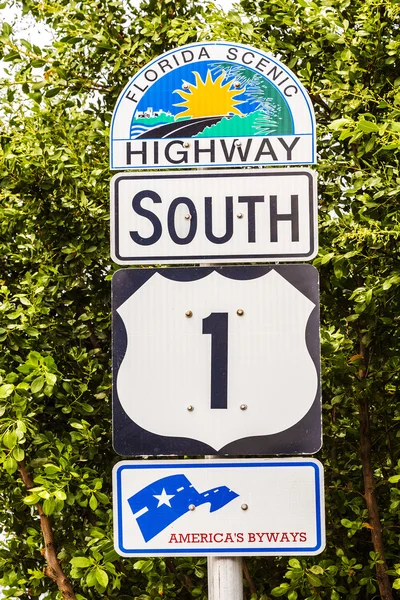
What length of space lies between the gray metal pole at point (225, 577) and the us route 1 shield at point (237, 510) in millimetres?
30

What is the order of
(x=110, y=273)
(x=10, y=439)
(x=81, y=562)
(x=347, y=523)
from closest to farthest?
(x=10, y=439)
(x=81, y=562)
(x=347, y=523)
(x=110, y=273)

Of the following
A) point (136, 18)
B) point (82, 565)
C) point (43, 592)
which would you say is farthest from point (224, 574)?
point (136, 18)

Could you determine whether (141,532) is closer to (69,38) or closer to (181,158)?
(181,158)

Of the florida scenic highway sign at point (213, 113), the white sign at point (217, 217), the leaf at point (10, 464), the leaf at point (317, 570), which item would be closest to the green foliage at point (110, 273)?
the leaf at point (317, 570)

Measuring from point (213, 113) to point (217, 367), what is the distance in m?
0.66

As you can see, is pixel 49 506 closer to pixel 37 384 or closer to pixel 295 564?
pixel 37 384

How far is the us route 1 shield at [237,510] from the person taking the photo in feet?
6.09

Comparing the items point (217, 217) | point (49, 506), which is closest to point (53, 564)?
point (49, 506)

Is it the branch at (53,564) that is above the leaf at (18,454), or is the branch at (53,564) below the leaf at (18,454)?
below

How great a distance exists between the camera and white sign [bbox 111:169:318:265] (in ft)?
6.36

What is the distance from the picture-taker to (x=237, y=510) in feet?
6.12

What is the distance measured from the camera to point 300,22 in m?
3.19

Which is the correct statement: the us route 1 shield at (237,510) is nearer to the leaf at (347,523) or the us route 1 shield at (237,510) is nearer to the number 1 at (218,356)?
the number 1 at (218,356)

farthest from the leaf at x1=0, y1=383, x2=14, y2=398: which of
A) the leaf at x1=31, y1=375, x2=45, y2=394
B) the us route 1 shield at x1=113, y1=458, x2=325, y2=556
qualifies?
the us route 1 shield at x1=113, y1=458, x2=325, y2=556
